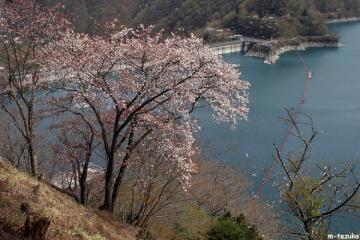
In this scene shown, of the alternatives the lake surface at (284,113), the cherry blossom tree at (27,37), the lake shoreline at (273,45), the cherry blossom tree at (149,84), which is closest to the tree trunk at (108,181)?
the cherry blossom tree at (149,84)

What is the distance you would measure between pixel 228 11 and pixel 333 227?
245 ft

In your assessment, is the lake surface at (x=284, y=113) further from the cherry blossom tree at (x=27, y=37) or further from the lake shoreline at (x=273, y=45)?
the cherry blossom tree at (x=27, y=37)

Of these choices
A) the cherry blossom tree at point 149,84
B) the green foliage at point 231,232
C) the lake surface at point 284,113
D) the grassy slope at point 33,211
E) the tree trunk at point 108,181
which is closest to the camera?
the grassy slope at point 33,211

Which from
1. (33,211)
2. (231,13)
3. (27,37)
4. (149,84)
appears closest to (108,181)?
(149,84)

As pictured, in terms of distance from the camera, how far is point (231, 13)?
290 ft

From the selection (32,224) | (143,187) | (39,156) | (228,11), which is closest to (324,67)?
(228,11)

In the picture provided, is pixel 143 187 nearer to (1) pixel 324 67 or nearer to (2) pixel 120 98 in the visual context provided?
(2) pixel 120 98

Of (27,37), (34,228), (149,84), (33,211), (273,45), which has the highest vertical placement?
(273,45)

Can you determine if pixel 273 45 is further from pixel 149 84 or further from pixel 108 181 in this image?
pixel 149 84

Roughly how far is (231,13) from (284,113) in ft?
180

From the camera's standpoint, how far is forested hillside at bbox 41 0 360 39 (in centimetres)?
8112

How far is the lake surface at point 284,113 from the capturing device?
28.2m

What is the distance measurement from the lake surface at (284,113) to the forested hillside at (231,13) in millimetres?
18469

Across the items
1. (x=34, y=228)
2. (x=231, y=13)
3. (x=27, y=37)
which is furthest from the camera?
(x=231, y=13)
